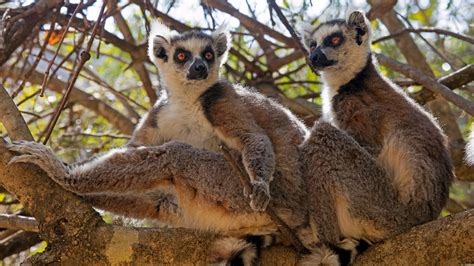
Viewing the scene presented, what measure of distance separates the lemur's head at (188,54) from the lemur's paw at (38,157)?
1608 millimetres

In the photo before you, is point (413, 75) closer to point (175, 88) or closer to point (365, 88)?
point (365, 88)

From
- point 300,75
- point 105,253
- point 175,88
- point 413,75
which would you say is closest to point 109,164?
point 105,253

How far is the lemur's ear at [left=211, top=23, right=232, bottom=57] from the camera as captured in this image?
6375 millimetres

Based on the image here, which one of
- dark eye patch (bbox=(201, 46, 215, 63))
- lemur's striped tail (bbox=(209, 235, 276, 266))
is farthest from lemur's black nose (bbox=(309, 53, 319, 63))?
lemur's striped tail (bbox=(209, 235, 276, 266))

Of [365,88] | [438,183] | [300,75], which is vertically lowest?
[300,75]

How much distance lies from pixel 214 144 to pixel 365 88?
1.52 m

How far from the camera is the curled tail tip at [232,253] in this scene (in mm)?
4375

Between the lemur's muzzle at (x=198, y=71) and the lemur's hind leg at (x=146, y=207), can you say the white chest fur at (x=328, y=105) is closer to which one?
the lemur's muzzle at (x=198, y=71)

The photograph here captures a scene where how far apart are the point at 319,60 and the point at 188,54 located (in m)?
1.24

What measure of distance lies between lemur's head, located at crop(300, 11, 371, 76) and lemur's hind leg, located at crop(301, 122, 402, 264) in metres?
1.51

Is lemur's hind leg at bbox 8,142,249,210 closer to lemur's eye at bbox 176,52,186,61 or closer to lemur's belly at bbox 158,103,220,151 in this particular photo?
lemur's belly at bbox 158,103,220,151

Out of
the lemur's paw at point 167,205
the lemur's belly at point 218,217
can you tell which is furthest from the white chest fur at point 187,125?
the lemur's belly at point 218,217

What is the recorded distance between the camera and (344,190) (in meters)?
4.79

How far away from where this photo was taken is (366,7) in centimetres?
923
